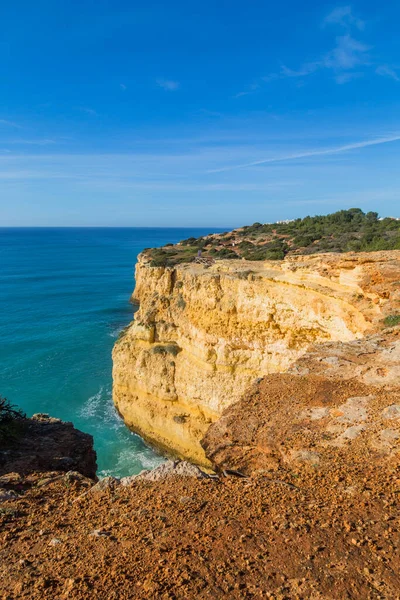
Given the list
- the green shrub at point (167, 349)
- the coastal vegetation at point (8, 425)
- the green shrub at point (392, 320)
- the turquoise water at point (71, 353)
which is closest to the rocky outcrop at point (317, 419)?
the green shrub at point (392, 320)

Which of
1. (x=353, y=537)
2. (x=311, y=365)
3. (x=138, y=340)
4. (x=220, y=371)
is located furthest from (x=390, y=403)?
(x=138, y=340)

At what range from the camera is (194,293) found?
1850 cm

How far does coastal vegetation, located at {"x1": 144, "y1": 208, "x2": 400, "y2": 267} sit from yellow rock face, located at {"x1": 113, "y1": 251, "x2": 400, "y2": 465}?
7.54 m

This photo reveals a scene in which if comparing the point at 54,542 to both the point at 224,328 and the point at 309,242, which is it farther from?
the point at 309,242

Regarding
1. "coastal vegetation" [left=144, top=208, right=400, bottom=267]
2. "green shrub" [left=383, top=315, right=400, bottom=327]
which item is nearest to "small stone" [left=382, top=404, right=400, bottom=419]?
"green shrub" [left=383, top=315, right=400, bottom=327]

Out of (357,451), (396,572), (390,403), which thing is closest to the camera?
(396,572)

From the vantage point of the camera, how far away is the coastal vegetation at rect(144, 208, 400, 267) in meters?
29.7

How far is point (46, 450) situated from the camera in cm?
743

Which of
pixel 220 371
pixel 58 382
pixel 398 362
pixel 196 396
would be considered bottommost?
pixel 58 382

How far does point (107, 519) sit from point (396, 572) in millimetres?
3236

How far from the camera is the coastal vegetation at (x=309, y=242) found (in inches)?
1168

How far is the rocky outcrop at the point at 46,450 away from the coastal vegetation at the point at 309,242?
734 inches

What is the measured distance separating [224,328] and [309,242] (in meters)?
21.3

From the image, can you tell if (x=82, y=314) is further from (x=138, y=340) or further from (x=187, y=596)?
(x=187, y=596)
